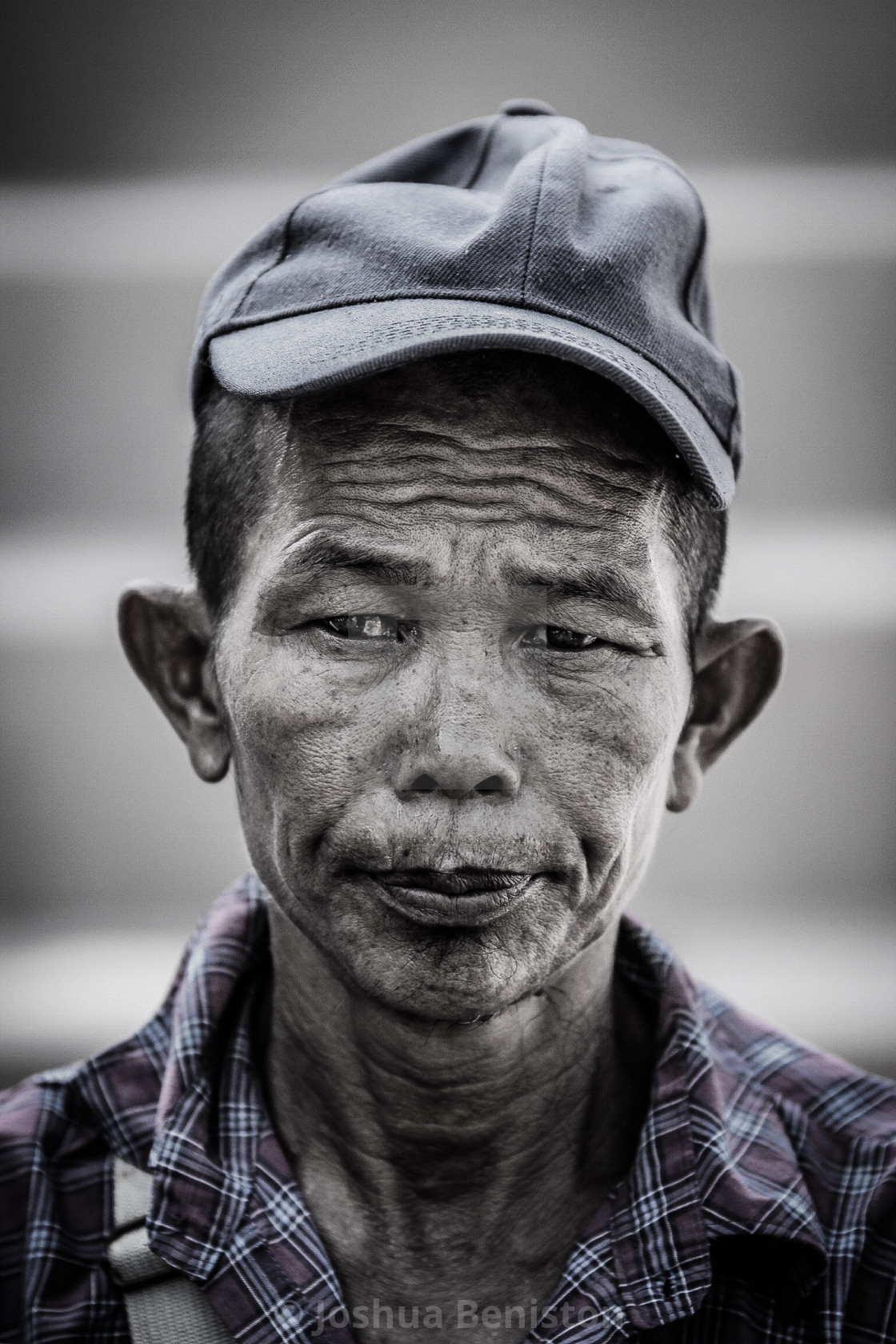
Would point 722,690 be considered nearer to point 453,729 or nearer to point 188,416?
point 453,729

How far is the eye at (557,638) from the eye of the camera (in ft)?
4.79

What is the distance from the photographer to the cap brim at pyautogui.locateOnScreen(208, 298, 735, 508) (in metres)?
1.35

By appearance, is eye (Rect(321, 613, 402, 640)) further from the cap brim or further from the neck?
the neck

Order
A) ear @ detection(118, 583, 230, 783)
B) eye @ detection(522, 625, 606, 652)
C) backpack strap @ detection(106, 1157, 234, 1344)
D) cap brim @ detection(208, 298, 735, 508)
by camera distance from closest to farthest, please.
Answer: cap brim @ detection(208, 298, 735, 508) → eye @ detection(522, 625, 606, 652) → backpack strap @ detection(106, 1157, 234, 1344) → ear @ detection(118, 583, 230, 783)

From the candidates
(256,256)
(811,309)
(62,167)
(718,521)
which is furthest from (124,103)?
(718,521)

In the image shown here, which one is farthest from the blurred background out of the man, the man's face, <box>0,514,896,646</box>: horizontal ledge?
the man's face

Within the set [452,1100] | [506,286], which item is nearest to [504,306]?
[506,286]

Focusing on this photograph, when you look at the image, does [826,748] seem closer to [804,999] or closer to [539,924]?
[804,999]

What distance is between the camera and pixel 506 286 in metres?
1.42

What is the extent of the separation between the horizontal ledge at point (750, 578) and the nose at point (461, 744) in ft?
4.40

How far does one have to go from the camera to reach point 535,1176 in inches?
67.4

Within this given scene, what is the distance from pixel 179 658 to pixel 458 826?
582 mm

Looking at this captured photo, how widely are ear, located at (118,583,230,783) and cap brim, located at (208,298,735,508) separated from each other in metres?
0.37

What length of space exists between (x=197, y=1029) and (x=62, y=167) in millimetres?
1819
